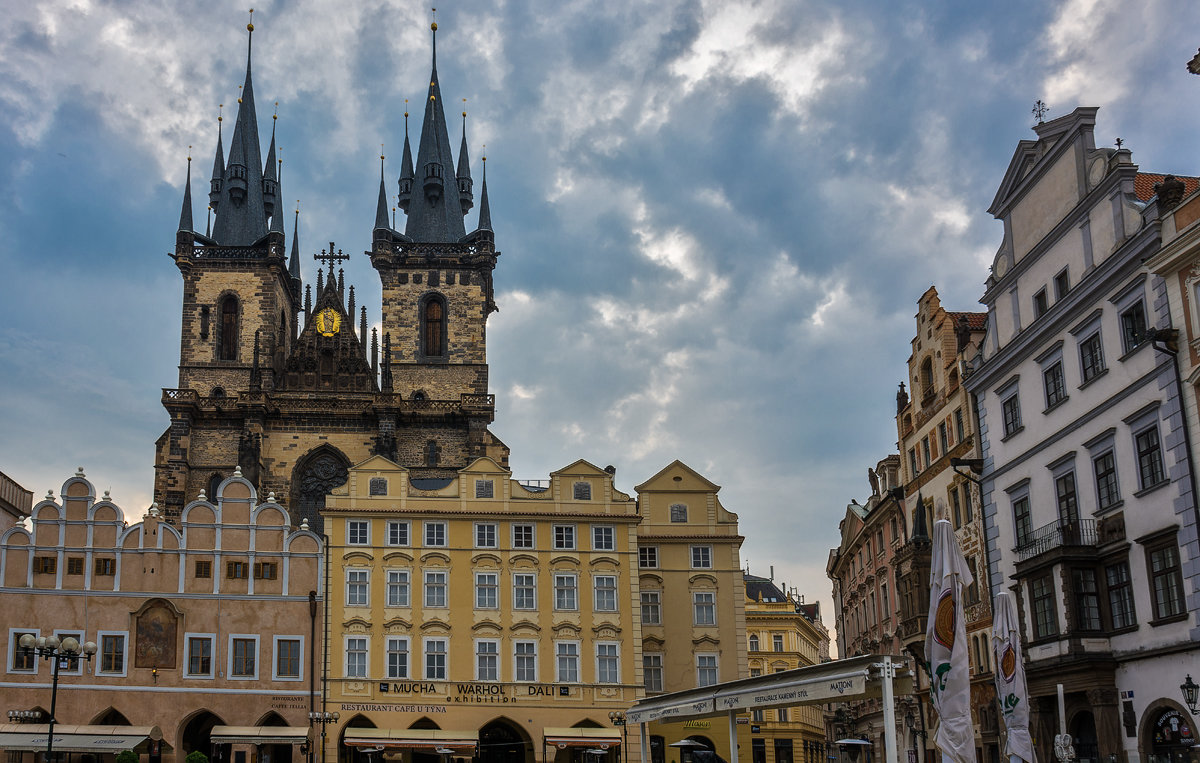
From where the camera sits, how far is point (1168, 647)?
27.3m

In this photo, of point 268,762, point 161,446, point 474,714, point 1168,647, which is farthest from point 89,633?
point 1168,647

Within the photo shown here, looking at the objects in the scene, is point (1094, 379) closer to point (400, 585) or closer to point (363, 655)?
point (400, 585)

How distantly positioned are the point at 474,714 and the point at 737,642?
10495 millimetres

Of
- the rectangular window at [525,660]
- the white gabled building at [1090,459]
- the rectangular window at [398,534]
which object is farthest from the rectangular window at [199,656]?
the white gabled building at [1090,459]

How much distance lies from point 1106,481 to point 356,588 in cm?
2723

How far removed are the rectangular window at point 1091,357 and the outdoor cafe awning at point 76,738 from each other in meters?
31.3

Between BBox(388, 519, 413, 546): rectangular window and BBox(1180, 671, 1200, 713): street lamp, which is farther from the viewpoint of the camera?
BBox(388, 519, 413, 546): rectangular window

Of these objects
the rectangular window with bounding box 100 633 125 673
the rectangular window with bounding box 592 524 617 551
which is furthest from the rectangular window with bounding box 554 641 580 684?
the rectangular window with bounding box 100 633 125 673

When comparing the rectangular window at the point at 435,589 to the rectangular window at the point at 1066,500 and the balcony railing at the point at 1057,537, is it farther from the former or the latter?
the rectangular window at the point at 1066,500

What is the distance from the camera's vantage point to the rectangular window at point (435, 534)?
160ft

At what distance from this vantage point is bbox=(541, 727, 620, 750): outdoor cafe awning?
45938 mm

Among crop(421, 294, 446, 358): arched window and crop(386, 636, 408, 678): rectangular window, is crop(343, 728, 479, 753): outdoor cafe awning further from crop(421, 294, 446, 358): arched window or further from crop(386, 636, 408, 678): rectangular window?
crop(421, 294, 446, 358): arched window

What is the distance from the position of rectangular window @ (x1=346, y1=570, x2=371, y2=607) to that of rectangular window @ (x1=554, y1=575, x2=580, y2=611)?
6987 mm

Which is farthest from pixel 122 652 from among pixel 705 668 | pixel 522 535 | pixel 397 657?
pixel 705 668
